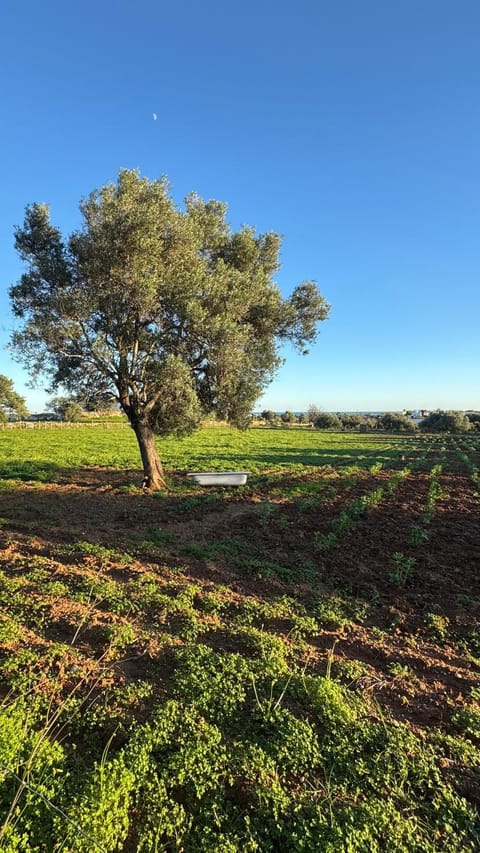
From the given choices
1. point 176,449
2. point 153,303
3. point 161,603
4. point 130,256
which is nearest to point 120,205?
point 130,256

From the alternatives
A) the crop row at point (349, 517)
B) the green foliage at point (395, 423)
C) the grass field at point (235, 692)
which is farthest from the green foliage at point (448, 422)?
the grass field at point (235, 692)

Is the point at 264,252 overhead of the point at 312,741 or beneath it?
overhead

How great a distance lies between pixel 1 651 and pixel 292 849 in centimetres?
366

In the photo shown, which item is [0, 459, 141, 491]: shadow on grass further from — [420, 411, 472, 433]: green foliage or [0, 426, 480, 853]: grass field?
[420, 411, 472, 433]: green foliage

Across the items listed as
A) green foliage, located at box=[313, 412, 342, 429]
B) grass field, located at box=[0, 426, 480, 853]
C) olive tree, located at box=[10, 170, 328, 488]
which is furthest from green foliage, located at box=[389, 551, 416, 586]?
green foliage, located at box=[313, 412, 342, 429]

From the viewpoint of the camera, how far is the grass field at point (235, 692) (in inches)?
108

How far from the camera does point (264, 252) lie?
1670 centimetres

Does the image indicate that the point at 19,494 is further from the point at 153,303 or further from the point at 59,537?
the point at 153,303

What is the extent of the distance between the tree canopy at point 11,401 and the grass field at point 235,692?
93.1 meters

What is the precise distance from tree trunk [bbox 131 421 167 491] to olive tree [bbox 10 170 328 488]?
0.16 ft

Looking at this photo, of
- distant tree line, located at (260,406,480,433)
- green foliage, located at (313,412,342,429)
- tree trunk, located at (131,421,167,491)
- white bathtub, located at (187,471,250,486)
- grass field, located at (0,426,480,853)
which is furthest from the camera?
green foliage, located at (313,412,342,429)

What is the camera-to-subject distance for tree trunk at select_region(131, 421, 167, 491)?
15062 millimetres

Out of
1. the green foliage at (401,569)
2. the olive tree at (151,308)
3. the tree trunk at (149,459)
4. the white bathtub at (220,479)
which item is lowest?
the green foliage at (401,569)

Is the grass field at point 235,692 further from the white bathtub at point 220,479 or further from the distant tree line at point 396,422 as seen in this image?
the distant tree line at point 396,422
